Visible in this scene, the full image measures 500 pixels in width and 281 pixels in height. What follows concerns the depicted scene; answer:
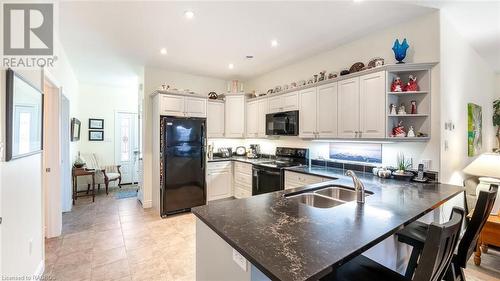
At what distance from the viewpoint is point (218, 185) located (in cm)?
471

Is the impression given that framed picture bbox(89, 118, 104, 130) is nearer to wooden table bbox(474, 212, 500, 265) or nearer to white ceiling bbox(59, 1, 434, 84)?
white ceiling bbox(59, 1, 434, 84)

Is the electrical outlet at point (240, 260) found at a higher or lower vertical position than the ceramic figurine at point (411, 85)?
lower

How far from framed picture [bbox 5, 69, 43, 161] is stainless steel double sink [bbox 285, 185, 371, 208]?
211 cm

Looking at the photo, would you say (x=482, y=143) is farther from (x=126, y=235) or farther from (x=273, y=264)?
(x=126, y=235)

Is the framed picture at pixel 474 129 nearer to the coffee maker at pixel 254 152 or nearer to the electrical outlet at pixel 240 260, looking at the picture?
the coffee maker at pixel 254 152

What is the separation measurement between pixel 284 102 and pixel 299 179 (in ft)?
4.91

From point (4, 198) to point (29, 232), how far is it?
738 mm

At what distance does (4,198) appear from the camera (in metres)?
1.49

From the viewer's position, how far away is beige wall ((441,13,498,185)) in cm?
262

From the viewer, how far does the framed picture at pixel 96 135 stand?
19.6 feet

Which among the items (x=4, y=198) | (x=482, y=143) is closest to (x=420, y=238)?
(x=4, y=198)

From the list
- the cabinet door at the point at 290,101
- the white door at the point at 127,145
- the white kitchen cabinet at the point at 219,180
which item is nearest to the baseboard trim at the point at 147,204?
the white kitchen cabinet at the point at 219,180

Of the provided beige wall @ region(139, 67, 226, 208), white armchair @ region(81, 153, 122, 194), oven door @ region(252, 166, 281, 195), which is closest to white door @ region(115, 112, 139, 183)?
white armchair @ region(81, 153, 122, 194)

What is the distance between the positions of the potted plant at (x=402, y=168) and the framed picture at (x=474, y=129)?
128cm
